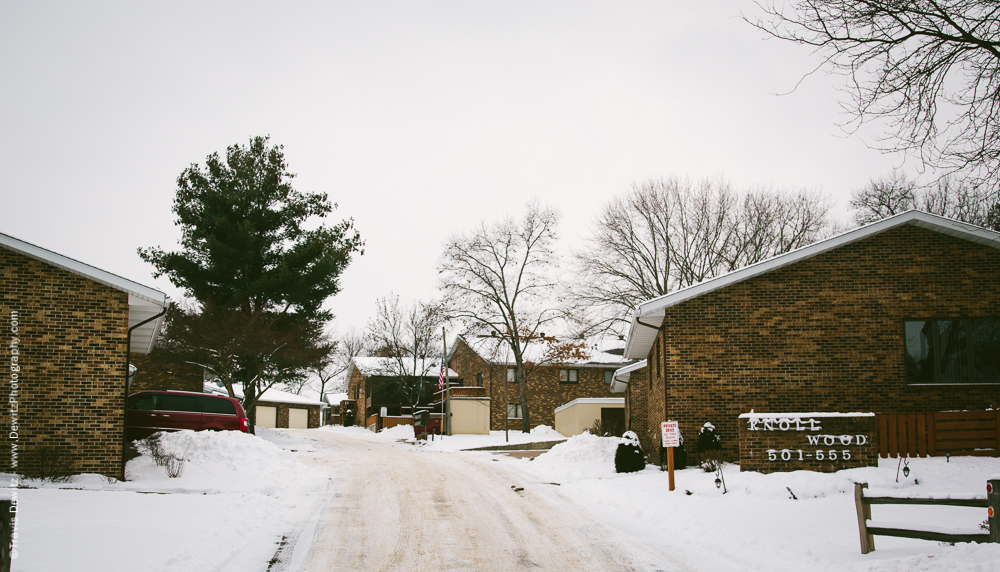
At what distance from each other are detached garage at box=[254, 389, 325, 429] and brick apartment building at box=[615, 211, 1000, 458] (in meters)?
47.3

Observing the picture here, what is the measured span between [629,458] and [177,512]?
33.8ft

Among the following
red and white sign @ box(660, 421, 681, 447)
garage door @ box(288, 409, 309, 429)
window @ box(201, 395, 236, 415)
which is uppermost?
window @ box(201, 395, 236, 415)

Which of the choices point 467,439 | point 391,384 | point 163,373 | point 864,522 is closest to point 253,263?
point 163,373

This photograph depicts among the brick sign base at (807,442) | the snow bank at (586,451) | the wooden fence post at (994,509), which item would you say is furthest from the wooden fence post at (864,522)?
the snow bank at (586,451)

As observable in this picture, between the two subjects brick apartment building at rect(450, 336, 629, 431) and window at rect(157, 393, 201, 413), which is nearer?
window at rect(157, 393, 201, 413)

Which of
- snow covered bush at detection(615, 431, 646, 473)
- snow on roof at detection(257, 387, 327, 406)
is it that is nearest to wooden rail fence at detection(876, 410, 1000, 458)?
snow covered bush at detection(615, 431, 646, 473)

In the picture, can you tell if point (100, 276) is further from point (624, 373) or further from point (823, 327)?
point (624, 373)

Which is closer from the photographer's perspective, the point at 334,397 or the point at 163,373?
the point at 163,373

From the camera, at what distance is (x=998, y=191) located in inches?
397

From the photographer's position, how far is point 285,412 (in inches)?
2397

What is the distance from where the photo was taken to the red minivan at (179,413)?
1773cm

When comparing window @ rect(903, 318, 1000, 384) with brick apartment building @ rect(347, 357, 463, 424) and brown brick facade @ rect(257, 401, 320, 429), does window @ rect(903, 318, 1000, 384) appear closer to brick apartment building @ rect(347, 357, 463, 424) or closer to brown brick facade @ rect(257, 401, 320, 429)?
brick apartment building @ rect(347, 357, 463, 424)

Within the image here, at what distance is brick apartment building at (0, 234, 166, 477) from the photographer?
1346 cm

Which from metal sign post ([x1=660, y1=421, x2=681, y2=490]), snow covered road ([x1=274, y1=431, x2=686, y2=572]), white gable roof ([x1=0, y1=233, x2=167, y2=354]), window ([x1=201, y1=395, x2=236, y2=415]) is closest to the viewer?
snow covered road ([x1=274, y1=431, x2=686, y2=572])
